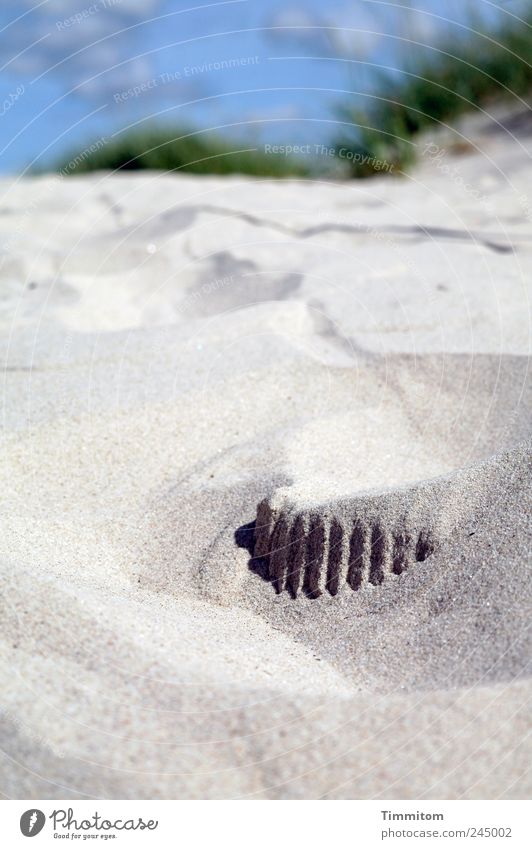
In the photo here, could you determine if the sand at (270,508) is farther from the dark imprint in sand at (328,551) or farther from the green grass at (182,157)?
the green grass at (182,157)

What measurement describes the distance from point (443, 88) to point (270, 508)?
4.87 meters

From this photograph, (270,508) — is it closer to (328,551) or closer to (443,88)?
(328,551)

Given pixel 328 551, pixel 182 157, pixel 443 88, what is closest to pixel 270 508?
pixel 328 551

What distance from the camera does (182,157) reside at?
6988mm

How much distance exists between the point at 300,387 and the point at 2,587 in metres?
1.40

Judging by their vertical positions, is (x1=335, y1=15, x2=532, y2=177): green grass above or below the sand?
above

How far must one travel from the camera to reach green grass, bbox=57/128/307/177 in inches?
272

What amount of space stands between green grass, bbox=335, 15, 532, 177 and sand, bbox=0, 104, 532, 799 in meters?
1.76

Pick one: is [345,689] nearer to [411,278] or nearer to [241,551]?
[241,551]

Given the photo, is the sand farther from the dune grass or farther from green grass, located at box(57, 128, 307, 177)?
green grass, located at box(57, 128, 307, 177)

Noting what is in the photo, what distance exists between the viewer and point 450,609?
6.03 ft

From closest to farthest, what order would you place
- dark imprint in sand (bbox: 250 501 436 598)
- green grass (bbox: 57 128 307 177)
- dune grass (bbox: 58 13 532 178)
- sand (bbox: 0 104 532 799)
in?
1. sand (bbox: 0 104 532 799)
2. dark imprint in sand (bbox: 250 501 436 598)
3. dune grass (bbox: 58 13 532 178)
4. green grass (bbox: 57 128 307 177)

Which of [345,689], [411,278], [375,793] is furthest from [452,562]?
[411,278]

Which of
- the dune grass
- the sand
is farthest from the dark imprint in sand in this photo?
the dune grass
